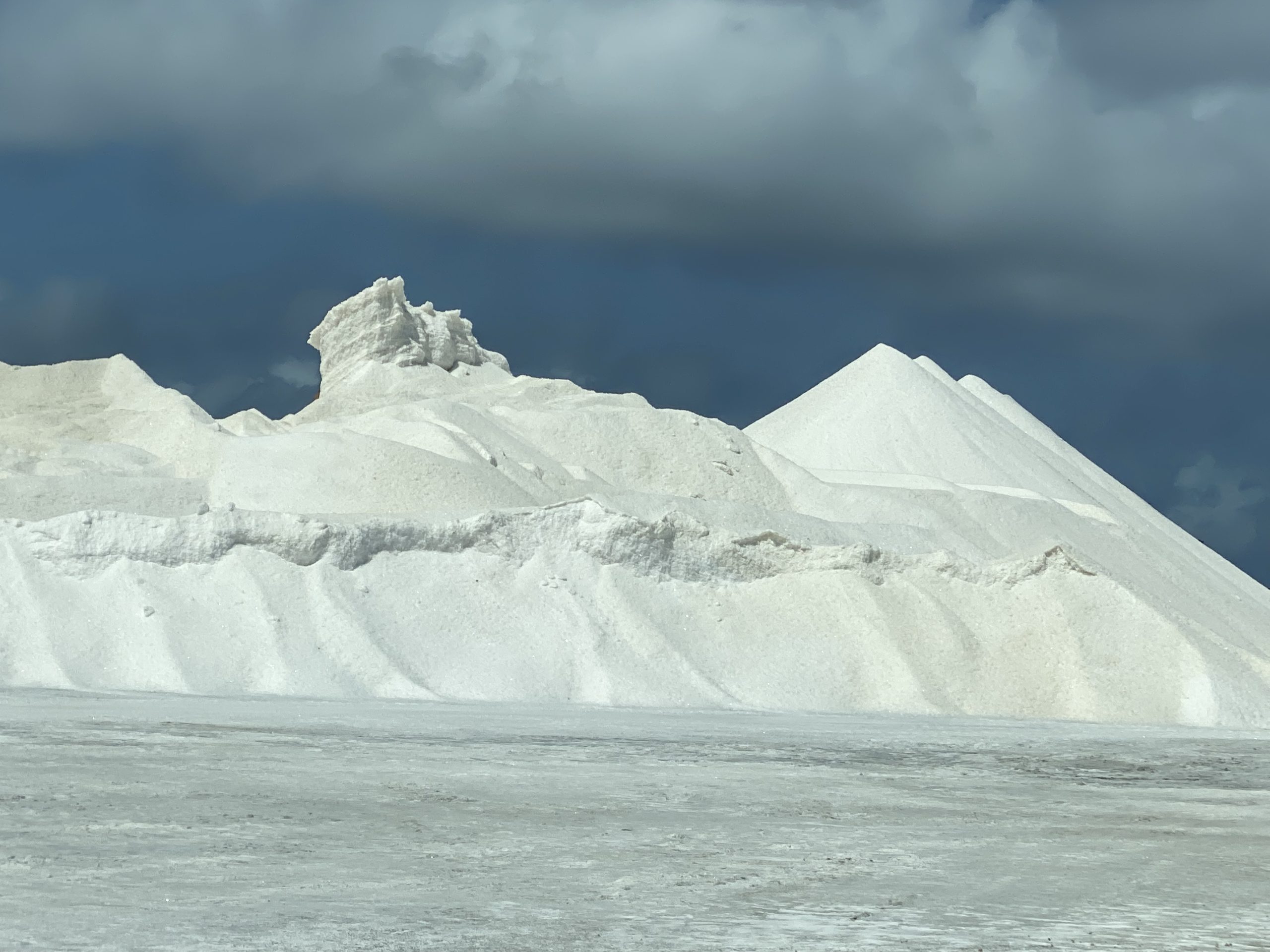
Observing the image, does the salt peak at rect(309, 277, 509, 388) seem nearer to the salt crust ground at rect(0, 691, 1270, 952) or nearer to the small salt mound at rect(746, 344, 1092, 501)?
the small salt mound at rect(746, 344, 1092, 501)

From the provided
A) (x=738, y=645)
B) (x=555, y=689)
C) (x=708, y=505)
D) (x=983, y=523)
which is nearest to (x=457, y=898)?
(x=555, y=689)

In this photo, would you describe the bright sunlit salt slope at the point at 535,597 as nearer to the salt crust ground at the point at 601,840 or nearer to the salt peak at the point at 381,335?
the salt crust ground at the point at 601,840

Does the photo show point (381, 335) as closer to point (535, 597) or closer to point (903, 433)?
point (903, 433)

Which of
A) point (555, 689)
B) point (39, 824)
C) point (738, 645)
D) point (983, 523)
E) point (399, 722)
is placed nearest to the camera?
point (39, 824)

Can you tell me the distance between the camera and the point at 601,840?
10.6 metres

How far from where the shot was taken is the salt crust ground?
7613mm

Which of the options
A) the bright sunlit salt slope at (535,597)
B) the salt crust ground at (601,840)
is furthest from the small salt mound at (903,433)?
the salt crust ground at (601,840)

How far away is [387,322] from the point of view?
52.4 meters

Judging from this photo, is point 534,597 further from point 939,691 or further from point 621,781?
point 621,781

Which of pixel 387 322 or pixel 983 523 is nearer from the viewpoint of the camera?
pixel 983 523

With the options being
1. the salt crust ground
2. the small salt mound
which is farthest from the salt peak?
the salt crust ground

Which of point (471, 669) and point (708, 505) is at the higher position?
point (708, 505)

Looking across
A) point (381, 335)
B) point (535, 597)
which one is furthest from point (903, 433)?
point (535, 597)

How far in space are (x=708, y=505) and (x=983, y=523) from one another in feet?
35.1
